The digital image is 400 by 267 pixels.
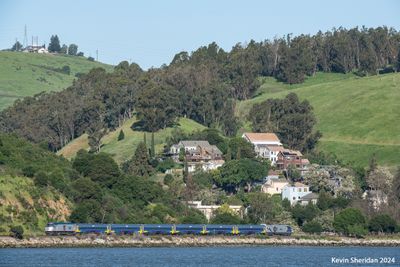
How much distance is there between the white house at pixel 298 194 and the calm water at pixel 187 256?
3357 cm

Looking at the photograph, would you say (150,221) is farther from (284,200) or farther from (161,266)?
(161,266)

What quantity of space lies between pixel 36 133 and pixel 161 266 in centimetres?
11091

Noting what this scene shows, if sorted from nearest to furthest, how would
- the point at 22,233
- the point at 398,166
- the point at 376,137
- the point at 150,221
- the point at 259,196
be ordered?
the point at 22,233 < the point at 150,221 < the point at 259,196 < the point at 398,166 < the point at 376,137

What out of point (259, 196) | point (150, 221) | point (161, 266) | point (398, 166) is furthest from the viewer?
point (398, 166)

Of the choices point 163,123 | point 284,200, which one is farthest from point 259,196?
point 163,123

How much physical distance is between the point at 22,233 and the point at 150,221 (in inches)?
984

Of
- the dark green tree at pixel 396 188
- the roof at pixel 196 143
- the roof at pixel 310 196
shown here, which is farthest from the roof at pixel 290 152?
the dark green tree at pixel 396 188

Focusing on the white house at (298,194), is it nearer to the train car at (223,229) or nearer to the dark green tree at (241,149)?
the dark green tree at (241,149)

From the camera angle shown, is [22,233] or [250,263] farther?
[22,233]

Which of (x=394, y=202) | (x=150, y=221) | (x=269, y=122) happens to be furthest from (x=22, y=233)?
(x=269, y=122)

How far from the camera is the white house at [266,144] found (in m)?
184

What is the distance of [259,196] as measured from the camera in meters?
148

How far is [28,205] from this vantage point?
12212cm

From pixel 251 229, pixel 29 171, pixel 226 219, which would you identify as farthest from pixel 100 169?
pixel 251 229
